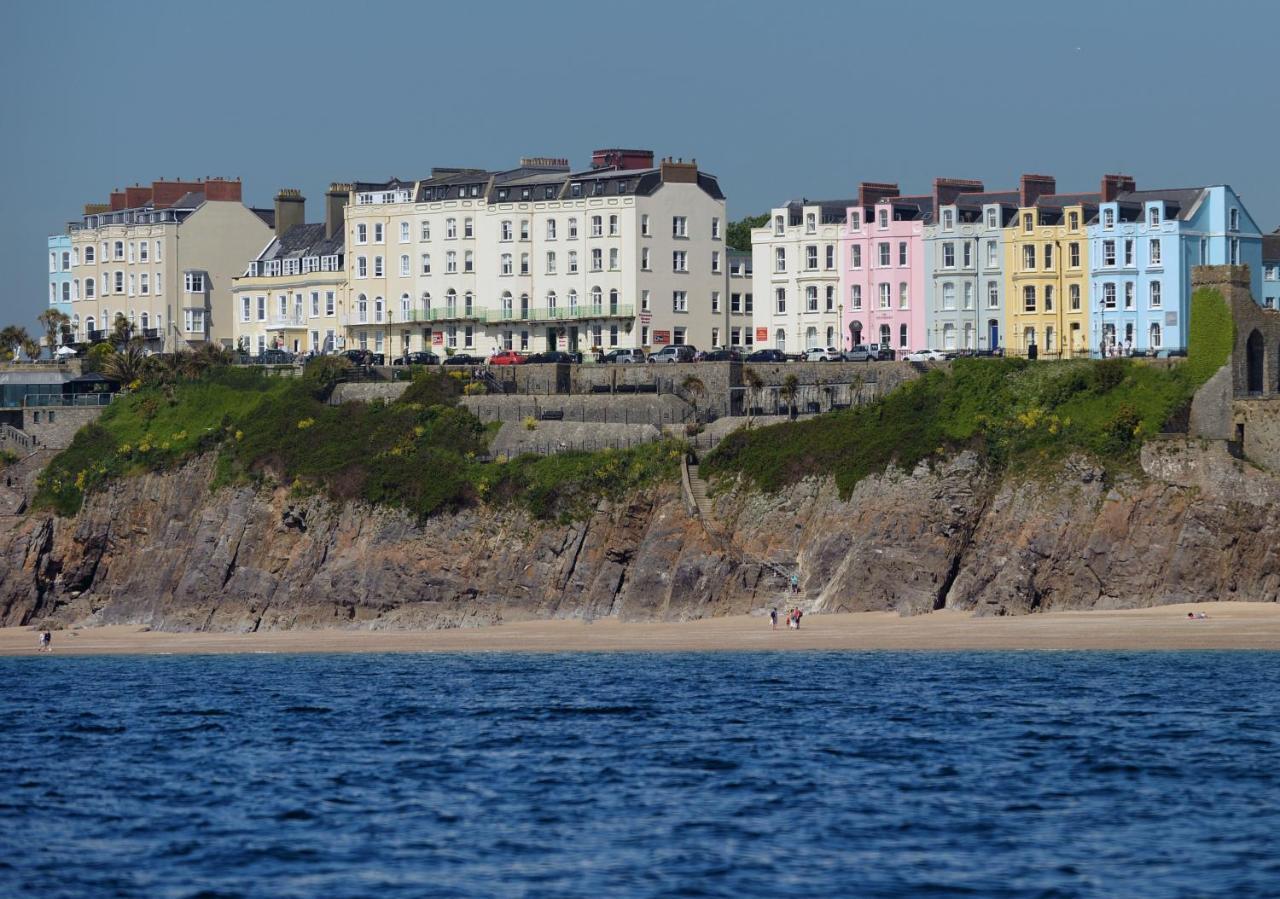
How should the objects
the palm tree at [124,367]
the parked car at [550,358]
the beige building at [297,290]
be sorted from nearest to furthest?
the parked car at [550,358] < the palm tree at [124,367] < the beige building at [297,290]

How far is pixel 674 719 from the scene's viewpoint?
2191 inches

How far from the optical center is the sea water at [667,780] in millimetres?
37094

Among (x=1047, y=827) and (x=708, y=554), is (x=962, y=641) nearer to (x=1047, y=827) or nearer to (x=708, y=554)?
(x=708, y=554)

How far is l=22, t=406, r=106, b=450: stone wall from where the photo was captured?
103 meters

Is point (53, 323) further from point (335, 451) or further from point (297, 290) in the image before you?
point (335, 451)

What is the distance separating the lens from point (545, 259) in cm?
11350

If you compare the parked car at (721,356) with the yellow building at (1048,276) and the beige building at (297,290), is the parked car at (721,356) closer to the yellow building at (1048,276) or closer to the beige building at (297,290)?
the yellow building at (1048,276)

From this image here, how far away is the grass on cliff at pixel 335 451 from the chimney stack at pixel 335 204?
24.9 metres

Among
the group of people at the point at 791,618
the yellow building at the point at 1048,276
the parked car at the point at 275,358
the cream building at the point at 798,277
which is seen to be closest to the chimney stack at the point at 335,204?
the parked car at the point at 275,358

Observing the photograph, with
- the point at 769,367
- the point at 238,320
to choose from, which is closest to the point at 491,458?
the point at 769,367

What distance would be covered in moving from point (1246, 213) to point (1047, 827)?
6926 cm

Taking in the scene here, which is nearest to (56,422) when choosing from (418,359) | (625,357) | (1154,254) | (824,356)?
(418,359)

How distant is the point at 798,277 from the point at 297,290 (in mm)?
31103

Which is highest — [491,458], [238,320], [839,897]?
[238,320]
